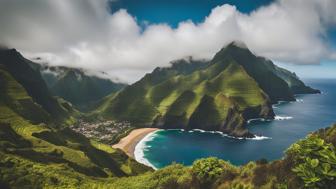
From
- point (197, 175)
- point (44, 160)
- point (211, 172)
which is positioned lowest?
point (44, 160)

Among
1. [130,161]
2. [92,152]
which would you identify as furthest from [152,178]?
[130,161]

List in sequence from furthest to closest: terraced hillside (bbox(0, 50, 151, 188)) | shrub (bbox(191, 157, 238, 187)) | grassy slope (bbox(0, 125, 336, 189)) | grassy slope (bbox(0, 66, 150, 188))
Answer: grassy slope (bbox(0, 66, 150, 188)), terraced hillside (bbox(0, 50, 151, 188)), shrub (bbox(191, 157, 238, 187)), grassy slope (bbox(0, 125, 336, 189))

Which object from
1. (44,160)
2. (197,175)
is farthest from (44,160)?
(197,175)

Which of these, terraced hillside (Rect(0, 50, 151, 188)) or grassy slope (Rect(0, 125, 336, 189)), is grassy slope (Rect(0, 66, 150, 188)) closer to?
terraced hillside (Rect(0, 50, 151, 188))

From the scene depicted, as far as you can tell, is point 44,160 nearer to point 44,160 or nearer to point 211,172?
point 44,160

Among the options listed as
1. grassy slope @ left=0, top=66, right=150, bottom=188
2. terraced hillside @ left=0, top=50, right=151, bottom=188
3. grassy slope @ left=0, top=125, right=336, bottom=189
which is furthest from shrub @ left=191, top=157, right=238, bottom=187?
grassy slope @ left=0, top=66, right=150, bottom=188

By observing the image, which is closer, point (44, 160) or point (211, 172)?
point (211, 172)

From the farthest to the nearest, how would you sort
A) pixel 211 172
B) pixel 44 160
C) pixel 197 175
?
pixel 44 160 < pixel 197 175 < pixel 211 172

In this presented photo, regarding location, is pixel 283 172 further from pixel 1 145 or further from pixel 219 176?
pixel 1 145

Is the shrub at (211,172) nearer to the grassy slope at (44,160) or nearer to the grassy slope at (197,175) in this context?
the grassy slope at (197,175)

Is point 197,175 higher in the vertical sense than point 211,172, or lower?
lower

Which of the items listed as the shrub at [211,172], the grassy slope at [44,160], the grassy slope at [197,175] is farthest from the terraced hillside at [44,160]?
the shrub at [211,172]
